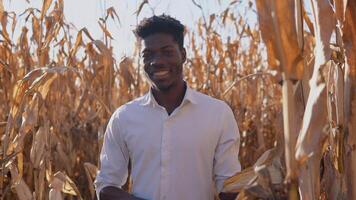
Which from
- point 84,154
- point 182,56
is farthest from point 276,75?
point 84,154

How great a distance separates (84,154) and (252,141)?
0.99 metres

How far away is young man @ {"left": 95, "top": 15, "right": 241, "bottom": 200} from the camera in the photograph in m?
1.70

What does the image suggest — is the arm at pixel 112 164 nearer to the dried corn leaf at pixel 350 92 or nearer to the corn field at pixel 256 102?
the corn field at pixel 256 102

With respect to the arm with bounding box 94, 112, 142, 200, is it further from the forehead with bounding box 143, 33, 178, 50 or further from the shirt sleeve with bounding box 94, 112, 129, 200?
the forehead with bounding box 143, 33, 178, 50

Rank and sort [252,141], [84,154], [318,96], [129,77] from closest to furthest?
[318,96], [129,77], [84,154], [252,141]

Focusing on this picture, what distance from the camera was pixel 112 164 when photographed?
177 centimetres

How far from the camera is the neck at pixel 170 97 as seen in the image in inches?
70.1

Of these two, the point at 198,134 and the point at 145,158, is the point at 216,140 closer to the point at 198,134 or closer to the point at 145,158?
the point at 198,134

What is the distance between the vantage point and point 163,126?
5.68 feet

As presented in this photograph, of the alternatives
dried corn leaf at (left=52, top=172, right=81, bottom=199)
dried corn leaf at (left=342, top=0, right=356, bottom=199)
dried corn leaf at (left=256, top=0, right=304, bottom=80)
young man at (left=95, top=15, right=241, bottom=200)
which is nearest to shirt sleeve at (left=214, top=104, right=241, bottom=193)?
young man at (left=95, top=15, right=241, bottom=200)

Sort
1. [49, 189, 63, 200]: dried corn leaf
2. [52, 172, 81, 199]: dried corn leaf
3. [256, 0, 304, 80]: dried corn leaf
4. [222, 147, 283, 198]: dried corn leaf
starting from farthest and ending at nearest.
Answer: [52, 172, 81, 199]: dried corn leaf, [49, 189, 63, 200]: dried corn leaf, [222, 147, 283, 198]: dried corn leaf, [256, 0, 304, 80]: dried corn leaf

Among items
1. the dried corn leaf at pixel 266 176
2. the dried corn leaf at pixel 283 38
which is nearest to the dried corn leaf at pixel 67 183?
the dried corn leaf at pixel 266 176

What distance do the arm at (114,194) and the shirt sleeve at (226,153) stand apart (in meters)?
0.24

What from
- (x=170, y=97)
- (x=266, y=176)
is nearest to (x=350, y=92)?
(x=266, y=176)
